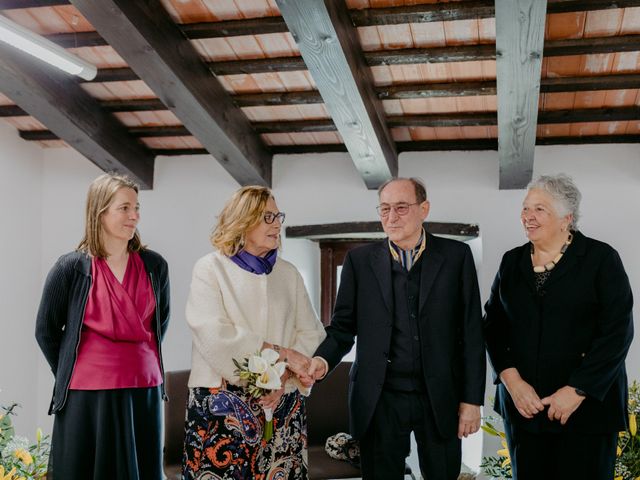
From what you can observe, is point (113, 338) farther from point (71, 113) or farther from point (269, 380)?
point (71, 113)

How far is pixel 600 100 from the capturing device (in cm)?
456

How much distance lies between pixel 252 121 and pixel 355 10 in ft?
5.20

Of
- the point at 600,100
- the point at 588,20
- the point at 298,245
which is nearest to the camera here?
the point at 588,20

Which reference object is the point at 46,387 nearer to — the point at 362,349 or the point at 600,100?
the point at 362,349

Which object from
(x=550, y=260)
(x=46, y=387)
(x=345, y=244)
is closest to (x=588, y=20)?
(x=550, y=260)

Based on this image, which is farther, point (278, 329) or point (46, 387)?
point (46, 387)

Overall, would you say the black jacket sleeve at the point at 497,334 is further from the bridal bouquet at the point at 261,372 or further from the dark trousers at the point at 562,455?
the bridal bouquet at the point at 261,372

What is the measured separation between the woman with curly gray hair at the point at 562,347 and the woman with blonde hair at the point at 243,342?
2.71ft

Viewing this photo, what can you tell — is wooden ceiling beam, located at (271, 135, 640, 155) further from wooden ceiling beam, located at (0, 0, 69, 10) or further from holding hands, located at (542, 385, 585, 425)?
holding hands, located at (542, 385, 585, 425)

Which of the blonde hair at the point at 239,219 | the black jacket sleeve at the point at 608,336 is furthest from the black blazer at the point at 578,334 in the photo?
the blonde hair at the point at 239,219

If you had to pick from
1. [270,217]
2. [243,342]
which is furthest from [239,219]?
[243,342]

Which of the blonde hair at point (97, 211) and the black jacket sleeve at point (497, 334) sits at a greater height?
the blonde hair at point (97, 211)

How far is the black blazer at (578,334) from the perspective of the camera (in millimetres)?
2666

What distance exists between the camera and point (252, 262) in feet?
9.04
